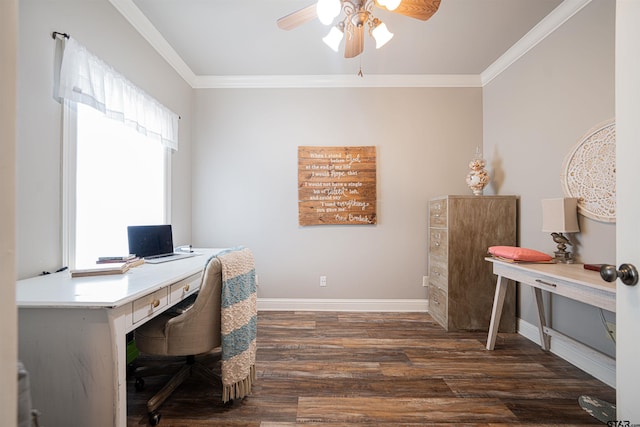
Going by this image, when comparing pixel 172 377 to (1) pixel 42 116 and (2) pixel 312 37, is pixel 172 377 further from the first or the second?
(2) pixel 312 37

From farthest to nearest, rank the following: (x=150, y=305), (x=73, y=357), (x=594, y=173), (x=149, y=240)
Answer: (x=149, y=240), (x=594, y=173), (x=150, y=305), (x=73, y=357)

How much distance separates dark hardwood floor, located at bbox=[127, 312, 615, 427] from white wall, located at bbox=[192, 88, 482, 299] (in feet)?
2.51

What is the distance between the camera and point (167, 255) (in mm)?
2189

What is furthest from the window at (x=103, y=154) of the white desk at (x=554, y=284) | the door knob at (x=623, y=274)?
the white desk at (x=554, y=284)

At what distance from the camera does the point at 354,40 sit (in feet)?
5.91

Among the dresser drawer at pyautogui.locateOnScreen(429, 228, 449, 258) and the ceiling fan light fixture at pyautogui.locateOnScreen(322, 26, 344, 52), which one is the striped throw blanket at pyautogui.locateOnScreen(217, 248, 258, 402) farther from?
the dresser drawer at pyautogui.locateOnScreen(429, 228, 449, 258)

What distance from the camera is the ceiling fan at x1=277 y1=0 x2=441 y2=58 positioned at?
55.5 inches

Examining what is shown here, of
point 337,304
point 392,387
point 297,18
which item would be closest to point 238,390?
point 392,387

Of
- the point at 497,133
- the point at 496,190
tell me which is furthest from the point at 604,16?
the point at 496,190

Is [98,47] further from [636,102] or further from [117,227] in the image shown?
[636,102]

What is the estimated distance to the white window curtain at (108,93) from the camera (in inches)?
60.5

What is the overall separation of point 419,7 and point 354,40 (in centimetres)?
46

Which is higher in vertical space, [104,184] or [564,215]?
[104,184]

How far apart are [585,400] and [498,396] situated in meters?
0.50
